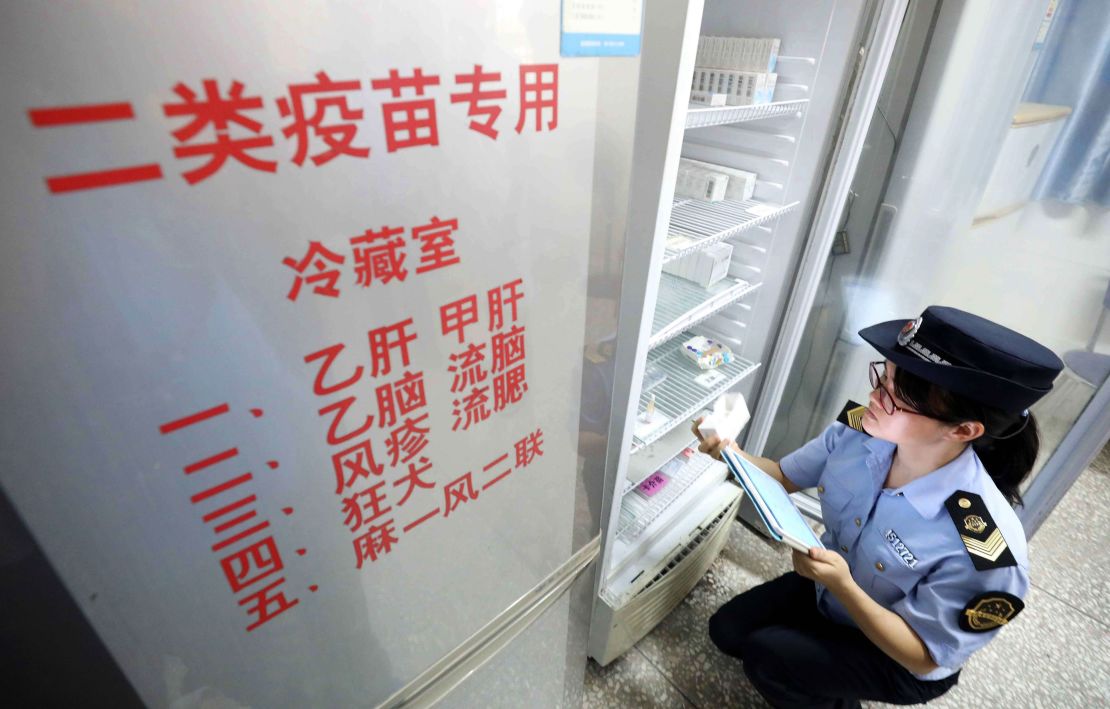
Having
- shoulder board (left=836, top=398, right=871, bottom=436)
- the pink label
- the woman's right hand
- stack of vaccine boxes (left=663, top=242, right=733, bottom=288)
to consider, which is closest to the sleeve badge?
shoulder board (left=836, top=398, right=871, bottom=436)

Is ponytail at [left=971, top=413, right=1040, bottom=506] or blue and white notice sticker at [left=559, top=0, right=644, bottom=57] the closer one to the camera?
blue and white notice sticker at [left=559, top=0, right=644, bottom=57]

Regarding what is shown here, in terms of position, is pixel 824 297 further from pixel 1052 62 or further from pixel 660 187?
pixel 660 187

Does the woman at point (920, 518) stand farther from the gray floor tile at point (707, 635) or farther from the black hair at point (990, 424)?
the gray floor tile at point (707, 635)

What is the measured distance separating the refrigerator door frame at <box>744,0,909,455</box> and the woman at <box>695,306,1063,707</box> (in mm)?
362

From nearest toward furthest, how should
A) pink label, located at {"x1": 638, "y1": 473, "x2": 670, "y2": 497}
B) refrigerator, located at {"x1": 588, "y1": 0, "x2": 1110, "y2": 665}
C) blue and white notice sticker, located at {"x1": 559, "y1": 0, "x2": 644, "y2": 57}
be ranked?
blue and white notice sticker, located at {"x1": 559, "y1": 0, "x2": 644, "y2": 57} < refrigerator, located at {"x1": 588, "y1": 0, "x2": 1110, "y2": 665} < pink label, located at {"x1": 638, "y1": 473, "x2": 670, "y2": 497}

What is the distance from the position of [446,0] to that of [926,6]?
1517mm

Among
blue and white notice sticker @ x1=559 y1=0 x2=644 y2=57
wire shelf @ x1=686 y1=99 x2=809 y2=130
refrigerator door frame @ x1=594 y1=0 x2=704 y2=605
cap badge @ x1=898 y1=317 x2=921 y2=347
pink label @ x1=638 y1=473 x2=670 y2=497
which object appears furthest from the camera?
pink label @ x1=638 y1=473 x2=670 y2=497

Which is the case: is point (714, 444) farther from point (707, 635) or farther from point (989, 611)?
point (707, 635)

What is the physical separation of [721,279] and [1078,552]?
199 cm

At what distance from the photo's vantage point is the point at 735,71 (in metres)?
1.27

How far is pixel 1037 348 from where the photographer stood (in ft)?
3.16

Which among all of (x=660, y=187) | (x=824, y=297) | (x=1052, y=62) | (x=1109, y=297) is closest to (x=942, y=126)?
(x=1052, y=62)

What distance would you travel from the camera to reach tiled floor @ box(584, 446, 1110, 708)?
1.57 meters

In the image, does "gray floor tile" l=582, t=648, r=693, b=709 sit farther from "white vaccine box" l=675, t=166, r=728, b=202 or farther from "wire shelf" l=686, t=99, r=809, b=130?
"wire shelf" l=686, t=99, r=809, b=130
